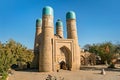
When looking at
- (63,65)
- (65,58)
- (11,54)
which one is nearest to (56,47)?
(65,58)

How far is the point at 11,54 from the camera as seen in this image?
26672 millimetres

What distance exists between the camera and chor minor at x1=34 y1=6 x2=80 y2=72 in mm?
31359

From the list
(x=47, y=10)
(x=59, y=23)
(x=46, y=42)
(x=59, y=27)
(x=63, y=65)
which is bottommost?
(x=63, y=65)

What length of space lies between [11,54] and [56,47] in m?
8.38

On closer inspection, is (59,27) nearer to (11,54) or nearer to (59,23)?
(59,23)

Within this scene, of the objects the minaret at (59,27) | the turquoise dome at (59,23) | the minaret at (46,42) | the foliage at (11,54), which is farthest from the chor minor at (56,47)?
the minaret at (59,27)

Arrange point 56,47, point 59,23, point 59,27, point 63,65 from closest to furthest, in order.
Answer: point 56,47 → point 63,65 → point 59,23 → point 59,27

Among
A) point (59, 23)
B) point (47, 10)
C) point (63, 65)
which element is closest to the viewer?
point (47, 10)

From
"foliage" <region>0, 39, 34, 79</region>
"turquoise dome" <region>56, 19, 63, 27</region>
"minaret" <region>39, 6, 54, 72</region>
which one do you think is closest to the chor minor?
"minaret" <region>39, 6, 54, 72</region>

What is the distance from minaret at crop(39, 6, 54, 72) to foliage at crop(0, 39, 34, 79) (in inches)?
85.2

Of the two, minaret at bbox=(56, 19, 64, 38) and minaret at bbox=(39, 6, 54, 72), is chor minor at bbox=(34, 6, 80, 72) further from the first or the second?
minaret at bbox=(56, 19, 64, 38)

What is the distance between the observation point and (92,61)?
5166 centimetres

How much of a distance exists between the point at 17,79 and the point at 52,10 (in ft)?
45.3

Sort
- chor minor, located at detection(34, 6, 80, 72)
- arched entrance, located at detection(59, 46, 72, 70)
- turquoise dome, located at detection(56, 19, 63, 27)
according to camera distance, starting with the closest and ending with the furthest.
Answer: chor minor, located at detection(34, 6, 80, 72) → arched entrance, located at detection(59, 46, 72, 70) → turquoise dome, located at detection(56, 19, 63, 27)
